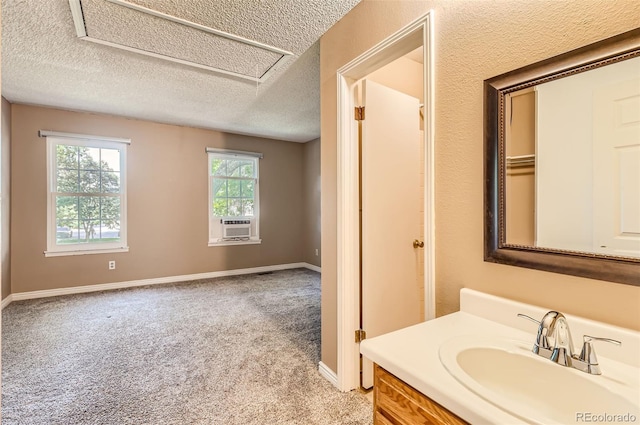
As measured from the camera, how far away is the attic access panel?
74.5 inches

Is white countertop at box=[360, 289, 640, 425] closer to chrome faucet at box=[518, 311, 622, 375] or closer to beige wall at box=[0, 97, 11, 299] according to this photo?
chrome faucet at box=[518, 311, 622, 375]

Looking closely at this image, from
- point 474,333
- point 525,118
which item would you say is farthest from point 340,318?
point 525,118

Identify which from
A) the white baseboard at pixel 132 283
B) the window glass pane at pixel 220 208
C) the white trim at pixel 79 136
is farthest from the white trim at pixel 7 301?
the window glass pane at pixel 220 208

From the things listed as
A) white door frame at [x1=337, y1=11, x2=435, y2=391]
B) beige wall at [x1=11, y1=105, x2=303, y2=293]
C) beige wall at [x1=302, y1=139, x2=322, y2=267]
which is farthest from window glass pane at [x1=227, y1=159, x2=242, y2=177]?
white door frame at [x1=337, y1=11, x2=435, y2=391]

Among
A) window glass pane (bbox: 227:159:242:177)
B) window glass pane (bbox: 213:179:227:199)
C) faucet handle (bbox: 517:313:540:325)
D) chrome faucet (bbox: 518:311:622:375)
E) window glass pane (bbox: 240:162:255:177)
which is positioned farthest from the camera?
window glass pane (bbox: 240:162:255:177)

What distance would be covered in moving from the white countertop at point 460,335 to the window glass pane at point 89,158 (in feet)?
15.5

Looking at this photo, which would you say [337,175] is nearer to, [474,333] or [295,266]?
[474,333]

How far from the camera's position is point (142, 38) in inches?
86.3

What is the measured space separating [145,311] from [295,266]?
2864 mm

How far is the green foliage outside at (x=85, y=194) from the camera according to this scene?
13.1 ft

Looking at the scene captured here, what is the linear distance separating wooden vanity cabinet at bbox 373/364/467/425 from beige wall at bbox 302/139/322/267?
459 centimetres

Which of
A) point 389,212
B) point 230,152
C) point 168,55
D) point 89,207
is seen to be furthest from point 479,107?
point 89,207

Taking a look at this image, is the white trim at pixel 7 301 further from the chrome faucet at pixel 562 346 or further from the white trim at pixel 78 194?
the chrome faucet at pixel 562 346

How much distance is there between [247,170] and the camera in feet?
17.5
